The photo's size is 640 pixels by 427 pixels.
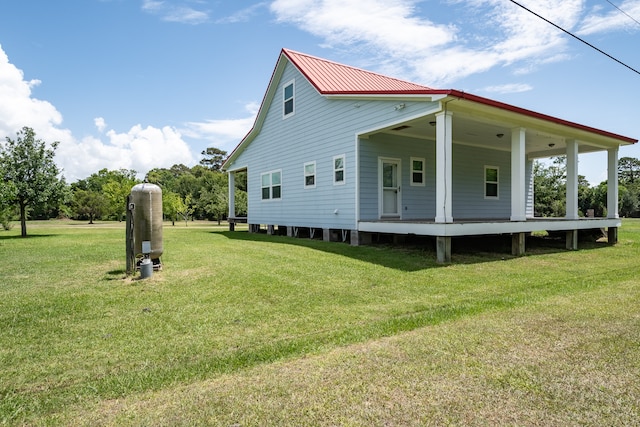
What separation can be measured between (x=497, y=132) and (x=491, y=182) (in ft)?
12.0

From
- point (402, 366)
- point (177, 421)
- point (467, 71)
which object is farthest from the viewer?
point (467, 71)

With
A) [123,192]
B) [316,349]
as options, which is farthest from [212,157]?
[316,349]

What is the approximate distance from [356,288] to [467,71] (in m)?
8.51

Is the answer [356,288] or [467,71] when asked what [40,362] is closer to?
[356,288]

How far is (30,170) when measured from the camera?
54.1ft

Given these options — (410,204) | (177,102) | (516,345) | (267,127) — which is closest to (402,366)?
(516,345)

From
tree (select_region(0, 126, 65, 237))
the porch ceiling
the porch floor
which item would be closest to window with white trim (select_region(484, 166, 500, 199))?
the porch ceiling

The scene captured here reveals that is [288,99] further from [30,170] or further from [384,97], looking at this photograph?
[30,170]

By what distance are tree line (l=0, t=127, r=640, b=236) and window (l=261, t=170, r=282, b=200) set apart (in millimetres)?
9589

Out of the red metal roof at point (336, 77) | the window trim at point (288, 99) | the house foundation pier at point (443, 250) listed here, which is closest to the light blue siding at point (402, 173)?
the red metal roof at point (336, 77)

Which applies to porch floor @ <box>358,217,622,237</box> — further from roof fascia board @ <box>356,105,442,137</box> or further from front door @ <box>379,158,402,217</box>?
roof fascia board @ <box>356,105,442,137</box>

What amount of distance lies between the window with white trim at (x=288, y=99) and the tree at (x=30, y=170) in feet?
37.1

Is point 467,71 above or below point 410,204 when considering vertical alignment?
above

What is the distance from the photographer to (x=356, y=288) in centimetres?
571
